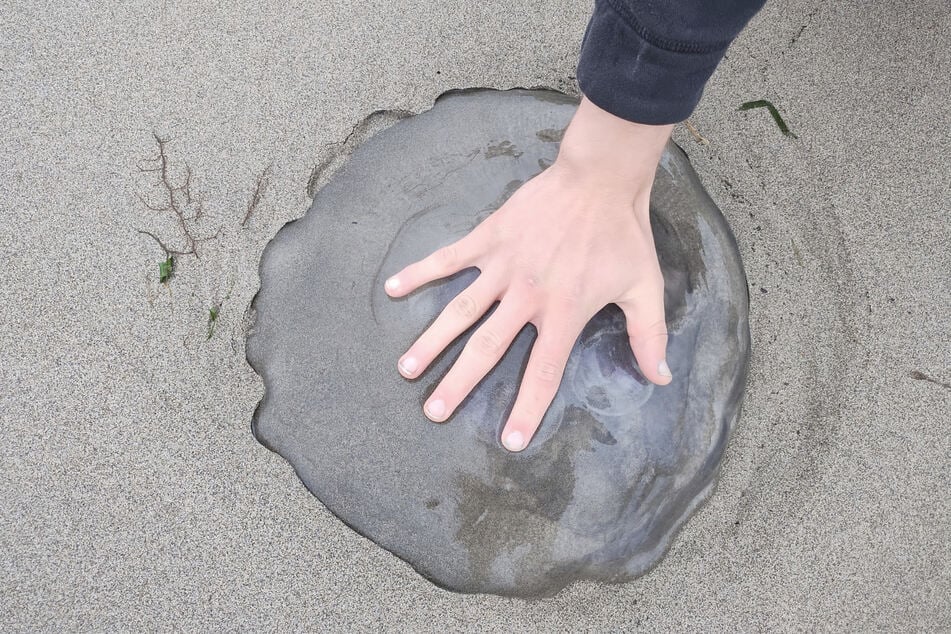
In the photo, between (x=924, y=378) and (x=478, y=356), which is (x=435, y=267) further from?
(x=924, y=378)

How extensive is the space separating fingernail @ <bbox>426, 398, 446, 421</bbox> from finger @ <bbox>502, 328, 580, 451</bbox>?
14 cm

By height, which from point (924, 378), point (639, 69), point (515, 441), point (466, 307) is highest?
point (639, 69)

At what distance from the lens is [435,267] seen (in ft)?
5.18

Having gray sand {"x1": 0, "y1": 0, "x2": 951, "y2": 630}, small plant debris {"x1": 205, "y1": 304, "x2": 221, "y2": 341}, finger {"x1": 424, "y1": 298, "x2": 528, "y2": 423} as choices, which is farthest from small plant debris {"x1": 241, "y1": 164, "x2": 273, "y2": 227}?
finger {"x1": 424, "y1": 298, "x2": 528, "y2": 423}

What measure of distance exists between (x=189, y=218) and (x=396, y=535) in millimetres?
1001

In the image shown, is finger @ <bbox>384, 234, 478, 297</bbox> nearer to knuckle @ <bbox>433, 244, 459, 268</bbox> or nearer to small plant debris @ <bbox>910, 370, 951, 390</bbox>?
knuckle @ <bbox>433, 244, 459, 268</bbox>

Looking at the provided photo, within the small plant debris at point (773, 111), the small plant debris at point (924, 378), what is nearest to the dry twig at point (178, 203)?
the small plant debris at point (773, 111)

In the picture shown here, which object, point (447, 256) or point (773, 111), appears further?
point (773, 111)

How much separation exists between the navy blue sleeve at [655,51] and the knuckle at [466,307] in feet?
1.69

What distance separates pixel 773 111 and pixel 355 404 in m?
1.48

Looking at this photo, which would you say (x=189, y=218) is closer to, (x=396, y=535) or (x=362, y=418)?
(x=362, y=418)

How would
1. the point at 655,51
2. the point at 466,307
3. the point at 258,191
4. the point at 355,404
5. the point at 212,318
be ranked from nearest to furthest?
the point at 655,51, the point at 466,307, the point at 355,404, the point at 212,318, the point at 258,191

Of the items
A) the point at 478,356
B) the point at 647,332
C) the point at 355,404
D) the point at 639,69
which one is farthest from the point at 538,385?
the point at 639,69

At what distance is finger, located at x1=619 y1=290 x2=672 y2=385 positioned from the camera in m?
1.53
